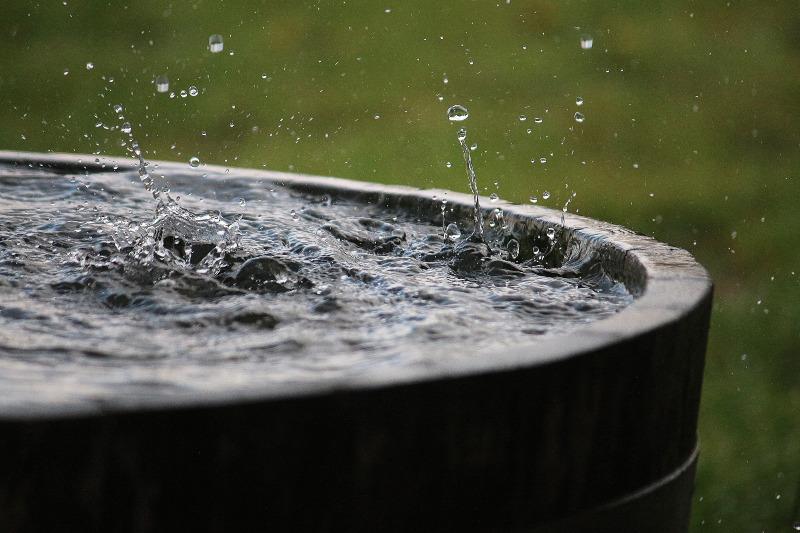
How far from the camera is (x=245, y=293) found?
158cm

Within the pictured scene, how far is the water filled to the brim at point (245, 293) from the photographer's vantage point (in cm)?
114

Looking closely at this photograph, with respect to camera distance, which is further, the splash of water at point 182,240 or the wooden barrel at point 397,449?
the splash of water at point 182,240

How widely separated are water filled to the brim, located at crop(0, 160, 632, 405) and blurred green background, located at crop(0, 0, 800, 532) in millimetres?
8095

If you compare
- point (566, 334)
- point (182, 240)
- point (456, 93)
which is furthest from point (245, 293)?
point (456, 93)

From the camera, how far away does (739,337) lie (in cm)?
760

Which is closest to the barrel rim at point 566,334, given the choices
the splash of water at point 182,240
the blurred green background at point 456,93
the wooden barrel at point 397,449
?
the wooden barrel at point 397,449

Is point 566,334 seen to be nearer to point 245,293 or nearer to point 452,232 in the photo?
point 245,293

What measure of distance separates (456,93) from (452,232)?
11059 millimetres

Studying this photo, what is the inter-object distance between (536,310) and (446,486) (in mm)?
600

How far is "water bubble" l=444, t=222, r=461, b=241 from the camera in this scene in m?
2.14

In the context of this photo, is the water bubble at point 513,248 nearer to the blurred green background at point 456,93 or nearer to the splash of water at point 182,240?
the splash of water at point 182,240

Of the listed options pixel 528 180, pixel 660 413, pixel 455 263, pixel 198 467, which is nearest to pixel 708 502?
pixel 455 263

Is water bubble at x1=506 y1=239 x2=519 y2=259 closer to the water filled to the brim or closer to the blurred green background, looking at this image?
the water filled to the brim

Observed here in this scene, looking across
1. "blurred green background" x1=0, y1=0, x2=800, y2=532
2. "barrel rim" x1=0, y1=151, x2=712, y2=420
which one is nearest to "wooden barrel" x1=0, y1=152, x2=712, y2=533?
"barrel rim" x1=0, y1=151, x2=712, y2=420
